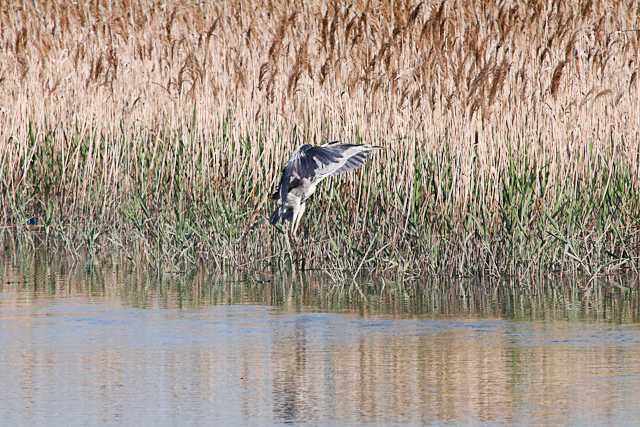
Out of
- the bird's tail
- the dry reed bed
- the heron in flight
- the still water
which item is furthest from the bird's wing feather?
the dry reed bed

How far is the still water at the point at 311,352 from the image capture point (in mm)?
4676

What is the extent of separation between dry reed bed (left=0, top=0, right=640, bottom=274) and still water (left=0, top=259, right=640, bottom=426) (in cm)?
41

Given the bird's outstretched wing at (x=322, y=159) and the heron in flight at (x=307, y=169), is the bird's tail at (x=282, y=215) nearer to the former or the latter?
the heron in flight at (x=307, y=169)

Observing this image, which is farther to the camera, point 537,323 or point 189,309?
point 189,309

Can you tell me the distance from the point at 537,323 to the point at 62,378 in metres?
2.21

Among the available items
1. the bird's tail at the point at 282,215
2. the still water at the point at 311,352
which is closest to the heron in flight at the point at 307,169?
the bird's tail at the point at 282,215

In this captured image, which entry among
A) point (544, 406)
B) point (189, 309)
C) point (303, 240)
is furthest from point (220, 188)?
point (544, 406)

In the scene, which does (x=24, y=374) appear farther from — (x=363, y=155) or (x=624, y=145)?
(x=624, y=145)

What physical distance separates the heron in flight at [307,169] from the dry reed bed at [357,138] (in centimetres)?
44

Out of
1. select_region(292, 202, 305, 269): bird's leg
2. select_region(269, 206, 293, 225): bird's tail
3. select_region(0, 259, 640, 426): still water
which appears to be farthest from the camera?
select_region(292, 202, 305, 269): bird's leg

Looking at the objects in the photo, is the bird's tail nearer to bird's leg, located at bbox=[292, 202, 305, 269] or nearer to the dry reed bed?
bird's leg, located at bbox=[292, 202, 305, 269]

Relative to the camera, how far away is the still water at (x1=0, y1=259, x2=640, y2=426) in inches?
184

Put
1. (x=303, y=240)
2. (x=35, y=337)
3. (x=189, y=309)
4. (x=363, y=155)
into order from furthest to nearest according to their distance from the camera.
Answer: (x=303, y=240), (x=363, y=155), (x=189, y=309), (x=35, y=337)

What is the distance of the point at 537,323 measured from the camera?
635 centimetres
